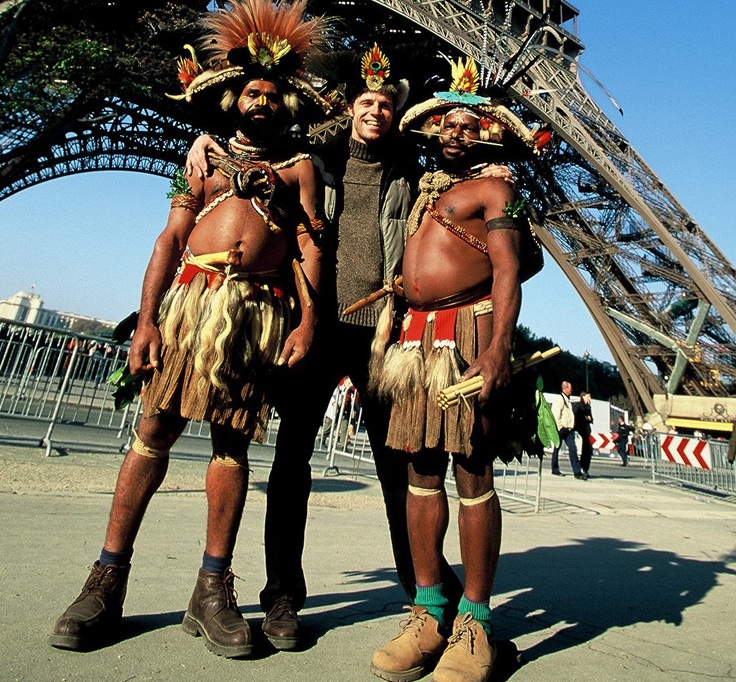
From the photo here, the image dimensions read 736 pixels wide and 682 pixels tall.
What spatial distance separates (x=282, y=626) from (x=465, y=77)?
2.02 metres

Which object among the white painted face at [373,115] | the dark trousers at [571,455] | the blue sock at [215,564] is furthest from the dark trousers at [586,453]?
the blue sock at [215,564]

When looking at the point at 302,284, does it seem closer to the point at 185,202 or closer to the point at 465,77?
the point at 185,202

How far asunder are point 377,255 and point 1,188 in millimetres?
22429

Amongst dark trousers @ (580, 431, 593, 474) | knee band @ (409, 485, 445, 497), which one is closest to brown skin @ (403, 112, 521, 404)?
knee band @ (409, 485, 445, 497)

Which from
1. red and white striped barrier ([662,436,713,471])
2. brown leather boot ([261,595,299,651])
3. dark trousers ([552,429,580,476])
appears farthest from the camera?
dark trousers ([552,429,580,476])

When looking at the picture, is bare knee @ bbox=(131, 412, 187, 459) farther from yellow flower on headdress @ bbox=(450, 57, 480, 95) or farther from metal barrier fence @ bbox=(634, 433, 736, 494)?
metal barrier fence @ bbox=(634, 433, 736, 494)

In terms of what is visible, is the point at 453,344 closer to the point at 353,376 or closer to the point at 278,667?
the point at 353,376

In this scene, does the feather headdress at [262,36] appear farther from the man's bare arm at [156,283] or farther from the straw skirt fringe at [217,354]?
the straw skirt fringe at [217,354]

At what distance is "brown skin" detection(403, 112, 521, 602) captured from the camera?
189 centimetres

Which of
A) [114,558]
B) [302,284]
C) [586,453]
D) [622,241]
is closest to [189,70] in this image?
[302,284]

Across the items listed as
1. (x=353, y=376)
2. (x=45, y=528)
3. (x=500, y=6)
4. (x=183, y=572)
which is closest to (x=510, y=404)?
(x=353, y=376)

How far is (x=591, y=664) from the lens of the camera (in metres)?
1.95

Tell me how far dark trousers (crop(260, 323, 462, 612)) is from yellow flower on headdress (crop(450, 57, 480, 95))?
976 millimetres

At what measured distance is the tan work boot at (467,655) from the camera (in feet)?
5.46
